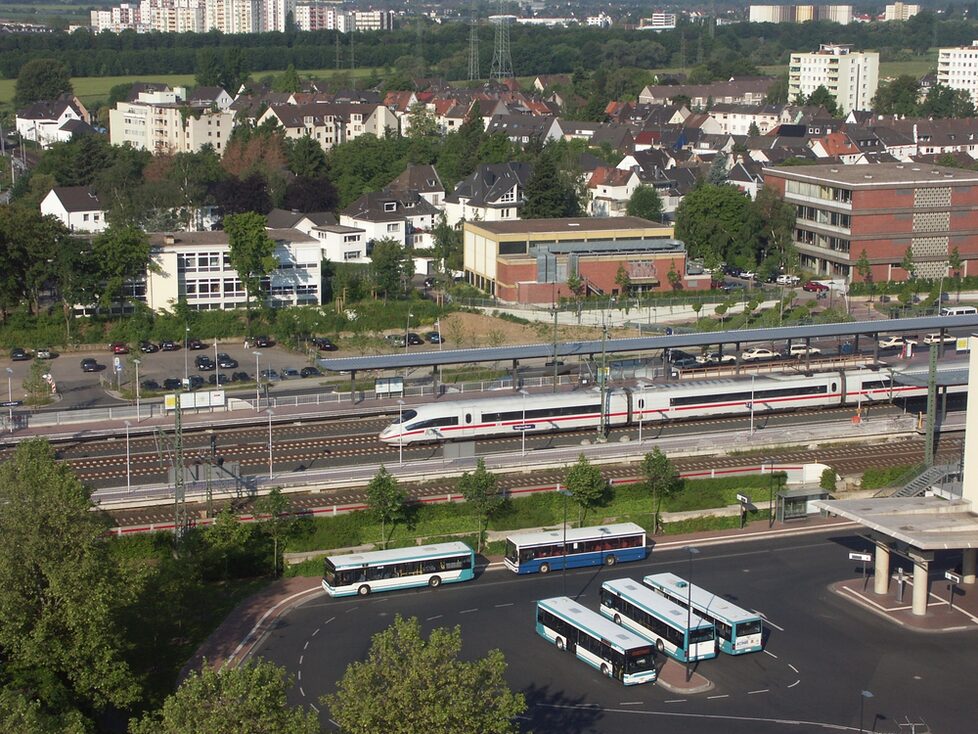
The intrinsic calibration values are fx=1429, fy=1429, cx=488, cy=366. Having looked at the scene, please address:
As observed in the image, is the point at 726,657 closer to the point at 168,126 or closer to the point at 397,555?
the point at 397,555

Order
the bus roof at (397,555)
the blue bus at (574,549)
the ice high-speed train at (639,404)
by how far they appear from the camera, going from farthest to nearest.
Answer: the ice high-speed train at (639,404), the blue bus at (574,549), the bus roof at (397,555)

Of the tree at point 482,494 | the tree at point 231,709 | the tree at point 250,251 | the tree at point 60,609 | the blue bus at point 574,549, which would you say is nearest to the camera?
the tree at point 231,709

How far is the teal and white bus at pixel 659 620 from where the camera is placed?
21.6 m

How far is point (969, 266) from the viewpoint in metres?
51.5

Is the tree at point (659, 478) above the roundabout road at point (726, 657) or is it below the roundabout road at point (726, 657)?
above

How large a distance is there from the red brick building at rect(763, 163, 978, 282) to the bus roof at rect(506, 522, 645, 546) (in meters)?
26.4

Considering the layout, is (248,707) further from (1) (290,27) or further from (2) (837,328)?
(1) (290,27)

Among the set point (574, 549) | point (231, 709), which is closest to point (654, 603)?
point (574, 549)

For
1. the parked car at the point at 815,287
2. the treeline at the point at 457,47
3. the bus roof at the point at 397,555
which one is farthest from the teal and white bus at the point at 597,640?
the treeline at the point at 457,47

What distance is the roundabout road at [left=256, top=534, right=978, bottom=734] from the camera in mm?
19984

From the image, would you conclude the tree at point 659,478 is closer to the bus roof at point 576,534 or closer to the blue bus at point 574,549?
the bus roof at point 576,534

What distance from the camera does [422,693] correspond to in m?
17.0

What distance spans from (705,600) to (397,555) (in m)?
5.39

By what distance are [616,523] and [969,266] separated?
28673mm
